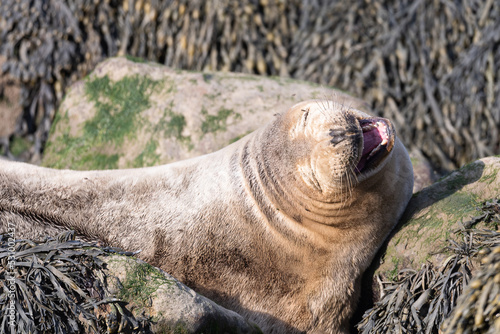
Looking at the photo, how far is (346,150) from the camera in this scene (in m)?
3.23

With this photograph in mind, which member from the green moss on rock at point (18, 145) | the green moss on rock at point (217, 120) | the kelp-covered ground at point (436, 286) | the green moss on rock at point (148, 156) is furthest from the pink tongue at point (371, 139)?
the green moss on rock at point (18, 145)

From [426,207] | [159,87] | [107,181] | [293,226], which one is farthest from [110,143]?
[426,207]

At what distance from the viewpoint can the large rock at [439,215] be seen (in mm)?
3248

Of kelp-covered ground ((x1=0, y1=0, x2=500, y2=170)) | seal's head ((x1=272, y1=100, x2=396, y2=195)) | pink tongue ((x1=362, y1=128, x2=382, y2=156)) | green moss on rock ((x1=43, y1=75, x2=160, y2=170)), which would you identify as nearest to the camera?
seal's head ((x1=272, y1=100, x2=396, y2=195))

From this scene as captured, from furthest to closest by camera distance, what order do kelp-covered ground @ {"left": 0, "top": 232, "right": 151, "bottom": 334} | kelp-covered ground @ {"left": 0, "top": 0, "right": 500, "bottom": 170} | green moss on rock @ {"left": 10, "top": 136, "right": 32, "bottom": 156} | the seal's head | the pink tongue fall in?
kelp-covered ground @ {"left": 0, "top": 0, "right": 500, "bottom": 170} → green moss on rock @ {"left": 10, "top": 136, "right": 32, "bottom": 156} → the pink tongue → the seal's head → kelp-covered ground @ {"left": 0, "top": 232, "right": 151, "bottom": 334}

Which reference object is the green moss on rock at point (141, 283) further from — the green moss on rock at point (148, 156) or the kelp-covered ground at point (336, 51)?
the kelp-covered ground at point (336, 51)

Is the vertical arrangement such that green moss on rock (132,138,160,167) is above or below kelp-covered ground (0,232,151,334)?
above

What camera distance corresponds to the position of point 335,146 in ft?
10.6

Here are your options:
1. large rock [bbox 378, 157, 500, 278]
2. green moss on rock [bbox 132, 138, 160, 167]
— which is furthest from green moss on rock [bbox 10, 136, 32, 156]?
large rock [bbox 378, 157, 500, 278]

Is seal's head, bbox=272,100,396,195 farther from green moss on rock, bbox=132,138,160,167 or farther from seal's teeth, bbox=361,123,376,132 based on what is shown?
green moss on rock, bbox=132,138,160,167

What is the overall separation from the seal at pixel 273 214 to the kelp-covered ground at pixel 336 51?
9.99 feet

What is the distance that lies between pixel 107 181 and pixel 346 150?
1627mm

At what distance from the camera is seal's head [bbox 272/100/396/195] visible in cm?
324

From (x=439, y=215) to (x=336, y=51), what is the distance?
3.99 metres
